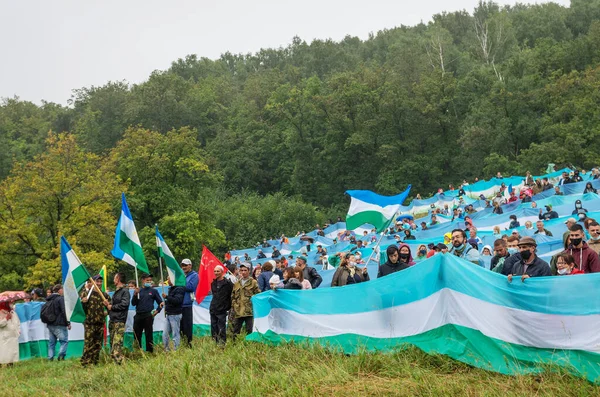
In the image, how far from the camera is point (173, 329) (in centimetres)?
1417

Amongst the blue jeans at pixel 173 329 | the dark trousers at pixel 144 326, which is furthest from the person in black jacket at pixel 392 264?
the dark trousers at pixel 144 326

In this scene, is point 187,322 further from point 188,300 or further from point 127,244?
point 127,244

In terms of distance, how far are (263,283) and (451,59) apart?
2930 inches

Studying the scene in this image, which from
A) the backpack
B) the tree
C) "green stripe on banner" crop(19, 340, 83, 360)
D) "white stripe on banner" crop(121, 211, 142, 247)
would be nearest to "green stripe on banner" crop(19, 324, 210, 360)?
"green stripe on banner" crop(19, 340, 83, 360)

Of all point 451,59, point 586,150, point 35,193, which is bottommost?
point 586,150

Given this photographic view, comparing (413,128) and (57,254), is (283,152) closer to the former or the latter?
(413,128)

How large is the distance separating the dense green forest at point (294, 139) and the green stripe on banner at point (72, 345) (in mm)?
13934

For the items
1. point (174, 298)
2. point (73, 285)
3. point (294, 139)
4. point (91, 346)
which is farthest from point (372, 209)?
point (294, 139)

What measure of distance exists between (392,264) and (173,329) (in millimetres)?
4956

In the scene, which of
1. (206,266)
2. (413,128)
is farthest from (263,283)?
(413,128)

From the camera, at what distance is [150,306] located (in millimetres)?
14805

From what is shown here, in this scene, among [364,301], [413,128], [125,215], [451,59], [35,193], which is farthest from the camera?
[451,59]

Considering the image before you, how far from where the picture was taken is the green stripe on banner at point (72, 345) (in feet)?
56.7

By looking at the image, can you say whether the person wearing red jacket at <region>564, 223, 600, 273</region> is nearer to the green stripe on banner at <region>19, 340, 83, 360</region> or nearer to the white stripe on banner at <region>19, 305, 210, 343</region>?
the white stripe on banner at <region>19, 305, 210, 343</region>
